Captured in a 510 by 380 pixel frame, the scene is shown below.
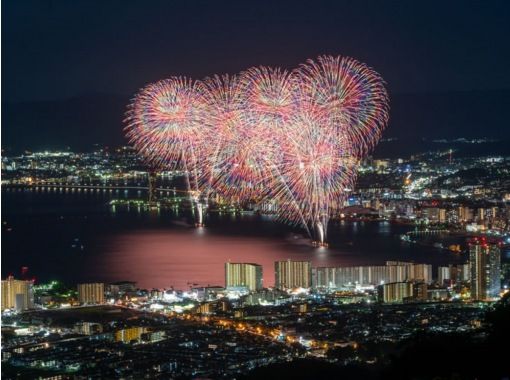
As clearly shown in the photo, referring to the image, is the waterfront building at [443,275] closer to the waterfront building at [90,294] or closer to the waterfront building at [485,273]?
the waterfront building at [485,273]

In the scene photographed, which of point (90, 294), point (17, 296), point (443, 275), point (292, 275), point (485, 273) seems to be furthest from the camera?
point (443, 275)

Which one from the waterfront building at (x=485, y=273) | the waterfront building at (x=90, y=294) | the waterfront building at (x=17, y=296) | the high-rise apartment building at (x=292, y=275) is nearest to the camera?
the waterfront building at (x=17, y=296)

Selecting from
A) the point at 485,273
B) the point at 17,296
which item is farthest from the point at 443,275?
the point at 17,296

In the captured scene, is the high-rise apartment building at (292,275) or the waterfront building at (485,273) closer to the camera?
the waterfront building at (485,273)

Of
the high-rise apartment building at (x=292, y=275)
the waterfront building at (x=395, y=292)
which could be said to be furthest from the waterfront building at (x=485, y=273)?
the high-rise apartment building at (x=292, y=275)

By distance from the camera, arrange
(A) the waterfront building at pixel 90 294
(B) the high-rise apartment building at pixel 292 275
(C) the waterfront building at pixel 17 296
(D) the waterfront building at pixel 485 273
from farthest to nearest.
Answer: (B) the high-rise apartment building at pixel 292 275, (A) the waterfront building at pixel 90 294, (D) the waterfront building at pixel 485 273, (C) the waterfront building at pixel 17 296

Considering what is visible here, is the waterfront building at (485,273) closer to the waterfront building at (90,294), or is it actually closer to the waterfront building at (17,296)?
the waterfront building at (90,294)

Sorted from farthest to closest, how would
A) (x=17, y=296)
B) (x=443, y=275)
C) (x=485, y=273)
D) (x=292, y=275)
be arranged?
(x=443, y=275), (x=292, y=275), (x=485, y=273), (x=17, y=296)

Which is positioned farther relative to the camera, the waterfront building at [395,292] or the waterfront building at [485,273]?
the waterfront building at [485,273]

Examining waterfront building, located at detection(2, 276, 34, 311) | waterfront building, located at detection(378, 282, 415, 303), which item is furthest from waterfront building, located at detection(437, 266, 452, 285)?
waterfront building, located at detection(2, 276, 34, 311)

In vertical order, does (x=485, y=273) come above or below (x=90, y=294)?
above

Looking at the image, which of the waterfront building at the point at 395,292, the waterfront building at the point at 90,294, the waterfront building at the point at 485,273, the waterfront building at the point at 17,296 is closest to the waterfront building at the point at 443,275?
the waterfront building at the point at 485,273

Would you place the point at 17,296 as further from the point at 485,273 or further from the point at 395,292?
the point at 485,273
